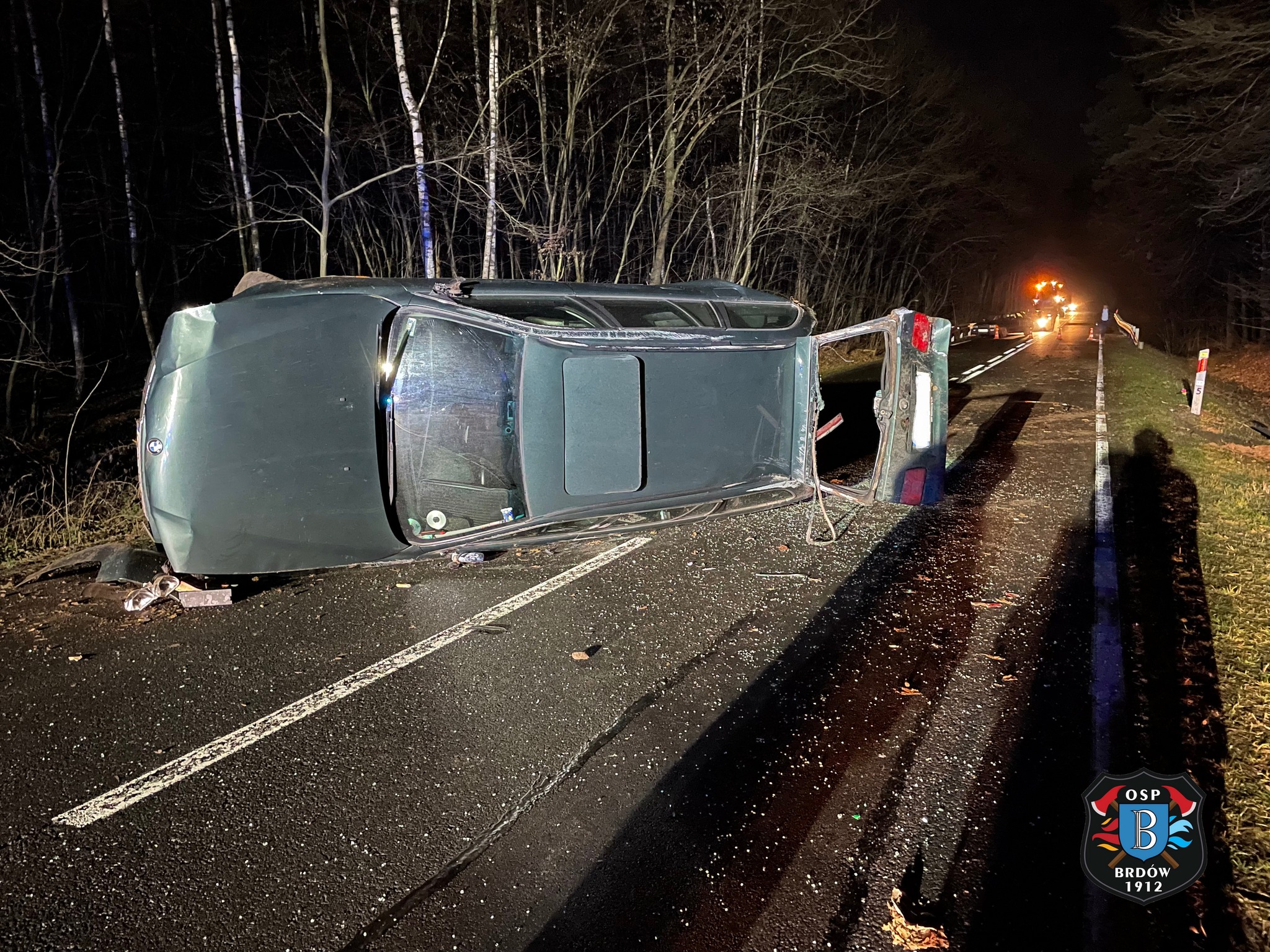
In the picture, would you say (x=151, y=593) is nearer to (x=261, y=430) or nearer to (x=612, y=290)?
(x=261, y=430)

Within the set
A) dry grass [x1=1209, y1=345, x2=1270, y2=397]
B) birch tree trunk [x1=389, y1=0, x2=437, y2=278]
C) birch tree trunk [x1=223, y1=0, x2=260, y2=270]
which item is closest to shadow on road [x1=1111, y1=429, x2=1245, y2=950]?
birch tree trunk [x1=389, y1=0, x2=437, y2=278]

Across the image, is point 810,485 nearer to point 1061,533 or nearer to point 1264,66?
point 1061,533

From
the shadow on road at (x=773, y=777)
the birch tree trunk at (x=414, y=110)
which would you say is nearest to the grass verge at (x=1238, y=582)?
the shadow on road at (x=773, y=777)

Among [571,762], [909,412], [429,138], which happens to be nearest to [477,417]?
[571,762]

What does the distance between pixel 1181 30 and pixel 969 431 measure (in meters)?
10.2

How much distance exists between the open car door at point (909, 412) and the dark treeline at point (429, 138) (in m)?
7.29

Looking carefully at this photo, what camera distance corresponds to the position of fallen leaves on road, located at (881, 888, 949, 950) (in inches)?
79.7

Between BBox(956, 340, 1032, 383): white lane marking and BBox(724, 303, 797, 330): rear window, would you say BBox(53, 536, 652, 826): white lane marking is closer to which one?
BBox(724, 303, 797, 330): rear window

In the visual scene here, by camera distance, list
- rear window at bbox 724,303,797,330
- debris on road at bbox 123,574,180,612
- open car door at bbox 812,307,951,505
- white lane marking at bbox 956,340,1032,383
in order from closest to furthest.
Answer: debris on road at bbox 123,574,180,612, open car door at bbox 812,307,951,505, rear window at bbox 724,303,797,330, white lane marking at bbox 956,340,1032,383

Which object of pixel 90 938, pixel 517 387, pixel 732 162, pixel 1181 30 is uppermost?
pixel 1181 30

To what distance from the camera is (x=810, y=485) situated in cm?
538

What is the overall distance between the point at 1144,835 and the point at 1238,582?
9.42 feet

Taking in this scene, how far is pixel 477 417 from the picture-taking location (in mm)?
4215

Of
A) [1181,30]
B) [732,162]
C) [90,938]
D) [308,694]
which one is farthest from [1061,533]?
[732,162]
